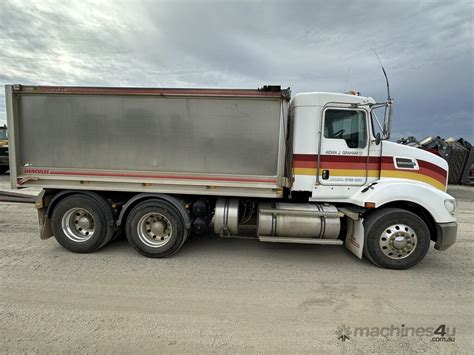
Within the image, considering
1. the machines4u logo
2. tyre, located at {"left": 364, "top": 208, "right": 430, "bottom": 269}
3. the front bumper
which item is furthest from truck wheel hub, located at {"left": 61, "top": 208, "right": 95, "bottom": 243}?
the front bumper

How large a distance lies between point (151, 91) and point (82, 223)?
8.44 ft

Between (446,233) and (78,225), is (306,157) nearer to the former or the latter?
(446,233)

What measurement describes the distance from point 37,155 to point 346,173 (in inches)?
205

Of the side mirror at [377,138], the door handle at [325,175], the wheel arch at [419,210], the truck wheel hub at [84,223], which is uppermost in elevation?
the side mirror at [377,138]

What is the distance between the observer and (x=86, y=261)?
376 centimetres

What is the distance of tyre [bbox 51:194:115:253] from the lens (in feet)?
13.0

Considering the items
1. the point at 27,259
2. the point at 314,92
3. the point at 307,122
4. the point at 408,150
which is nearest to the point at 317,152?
the point at 307,122

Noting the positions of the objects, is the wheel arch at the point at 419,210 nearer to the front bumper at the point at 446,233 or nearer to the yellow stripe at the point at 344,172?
the front bumper at the point at 446,233

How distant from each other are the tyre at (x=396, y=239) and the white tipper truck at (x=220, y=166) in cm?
2

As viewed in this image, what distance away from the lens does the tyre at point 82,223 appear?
3955 millimetres

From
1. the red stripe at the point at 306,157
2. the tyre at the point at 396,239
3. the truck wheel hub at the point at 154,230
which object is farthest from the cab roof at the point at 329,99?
the truck wheel hub at the point at 154,230

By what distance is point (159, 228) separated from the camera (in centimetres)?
398

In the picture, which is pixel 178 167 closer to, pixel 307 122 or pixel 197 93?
pixel 197 93

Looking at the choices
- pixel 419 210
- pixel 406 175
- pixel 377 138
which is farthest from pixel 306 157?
pixel 419 210
